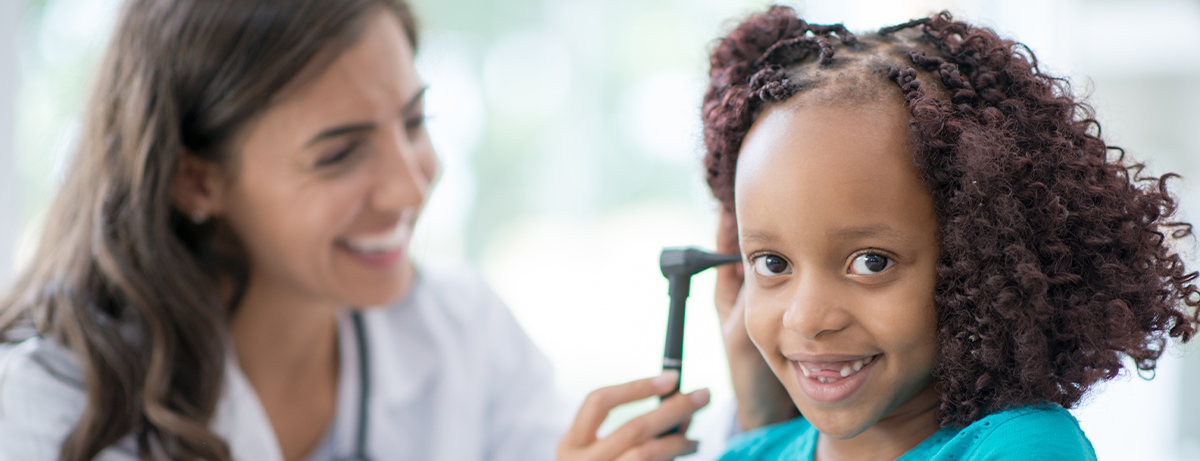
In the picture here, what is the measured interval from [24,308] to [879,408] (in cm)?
114

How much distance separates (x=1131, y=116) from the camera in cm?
190

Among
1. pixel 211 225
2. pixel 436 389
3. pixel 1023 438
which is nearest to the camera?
pixel 1023 438

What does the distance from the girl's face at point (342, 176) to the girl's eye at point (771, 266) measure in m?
0.63

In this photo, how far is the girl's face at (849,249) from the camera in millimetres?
615

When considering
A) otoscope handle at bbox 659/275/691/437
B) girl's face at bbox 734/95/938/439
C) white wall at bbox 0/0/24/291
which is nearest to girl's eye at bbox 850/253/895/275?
girl's face at bbox 734/95/938/439

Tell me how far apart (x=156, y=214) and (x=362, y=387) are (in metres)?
0.41

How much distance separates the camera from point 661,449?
89 centimetres

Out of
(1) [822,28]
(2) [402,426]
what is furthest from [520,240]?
(1) [822,28]

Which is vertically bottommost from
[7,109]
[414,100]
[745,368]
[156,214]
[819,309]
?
[745,368]

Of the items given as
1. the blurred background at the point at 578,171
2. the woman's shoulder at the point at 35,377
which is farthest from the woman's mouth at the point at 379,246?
the blurred background at the point at 578,171

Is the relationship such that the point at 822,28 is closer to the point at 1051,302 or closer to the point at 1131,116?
the point at 1051,302

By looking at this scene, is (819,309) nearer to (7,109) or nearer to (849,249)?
(849,249)

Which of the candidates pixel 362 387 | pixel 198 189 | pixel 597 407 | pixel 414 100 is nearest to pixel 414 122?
pixel 414 100

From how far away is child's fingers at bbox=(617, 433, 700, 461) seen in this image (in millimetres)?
880
